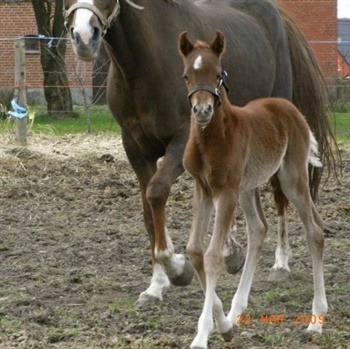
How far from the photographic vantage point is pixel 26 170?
12.2 m

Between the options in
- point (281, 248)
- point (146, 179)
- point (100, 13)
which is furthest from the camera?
point (281, 248)

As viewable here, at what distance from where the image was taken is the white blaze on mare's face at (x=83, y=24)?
19.1ft

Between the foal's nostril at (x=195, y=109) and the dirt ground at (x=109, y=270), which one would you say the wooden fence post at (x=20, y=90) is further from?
the foal's nostril at (x=195, y=109)

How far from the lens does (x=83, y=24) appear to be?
5867mm

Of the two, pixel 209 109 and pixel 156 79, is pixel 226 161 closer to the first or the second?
pixel 209 109

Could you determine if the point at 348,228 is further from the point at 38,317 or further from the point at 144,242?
the point at 38,317

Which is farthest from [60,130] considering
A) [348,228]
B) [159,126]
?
[159,126]

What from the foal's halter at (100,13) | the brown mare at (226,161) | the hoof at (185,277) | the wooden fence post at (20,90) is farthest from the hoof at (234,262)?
the wooden fence post at (20,90)

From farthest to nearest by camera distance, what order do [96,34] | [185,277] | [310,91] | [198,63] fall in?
[310,91] → [185,277] → [96,34] → [198,63]

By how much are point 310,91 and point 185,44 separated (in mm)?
3750

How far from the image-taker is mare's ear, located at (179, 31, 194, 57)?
4.92m

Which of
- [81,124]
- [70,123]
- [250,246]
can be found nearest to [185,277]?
[250,246]

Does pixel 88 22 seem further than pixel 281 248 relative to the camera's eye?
No

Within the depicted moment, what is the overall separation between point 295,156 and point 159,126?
130cm
